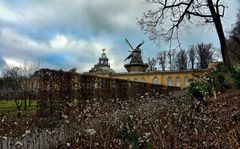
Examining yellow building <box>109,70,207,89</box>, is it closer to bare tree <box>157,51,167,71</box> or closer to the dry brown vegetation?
bare tree <box>157,51,167,71</box>

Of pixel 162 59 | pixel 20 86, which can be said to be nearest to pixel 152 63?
pixel 162 59

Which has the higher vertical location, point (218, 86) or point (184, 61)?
point (184, 61)

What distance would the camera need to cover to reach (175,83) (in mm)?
57156

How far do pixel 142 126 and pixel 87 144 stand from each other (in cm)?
169

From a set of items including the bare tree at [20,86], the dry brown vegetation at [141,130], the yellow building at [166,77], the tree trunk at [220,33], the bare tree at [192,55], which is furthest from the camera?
the bare tree at [192,55]

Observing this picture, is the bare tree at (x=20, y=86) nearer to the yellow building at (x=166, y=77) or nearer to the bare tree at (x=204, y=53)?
the yellow building at (x=166, y=77)

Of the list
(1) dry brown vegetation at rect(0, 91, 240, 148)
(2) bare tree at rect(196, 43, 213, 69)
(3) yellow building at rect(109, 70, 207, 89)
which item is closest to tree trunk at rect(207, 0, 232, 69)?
(1) dry brown vegetation at rect(0, 91, 240, 148)

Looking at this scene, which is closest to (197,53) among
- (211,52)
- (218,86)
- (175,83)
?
(211,52)

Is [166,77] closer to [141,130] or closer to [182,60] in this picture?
[182,60]

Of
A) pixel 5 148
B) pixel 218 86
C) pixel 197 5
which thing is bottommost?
pixel 5 148

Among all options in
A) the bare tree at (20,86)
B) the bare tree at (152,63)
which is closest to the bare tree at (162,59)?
the bare tree at (152,63)

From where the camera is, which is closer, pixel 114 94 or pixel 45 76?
pixel 45 76

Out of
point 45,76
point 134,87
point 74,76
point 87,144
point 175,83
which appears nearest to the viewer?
point 87,144

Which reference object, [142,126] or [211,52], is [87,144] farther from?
[211,52]
